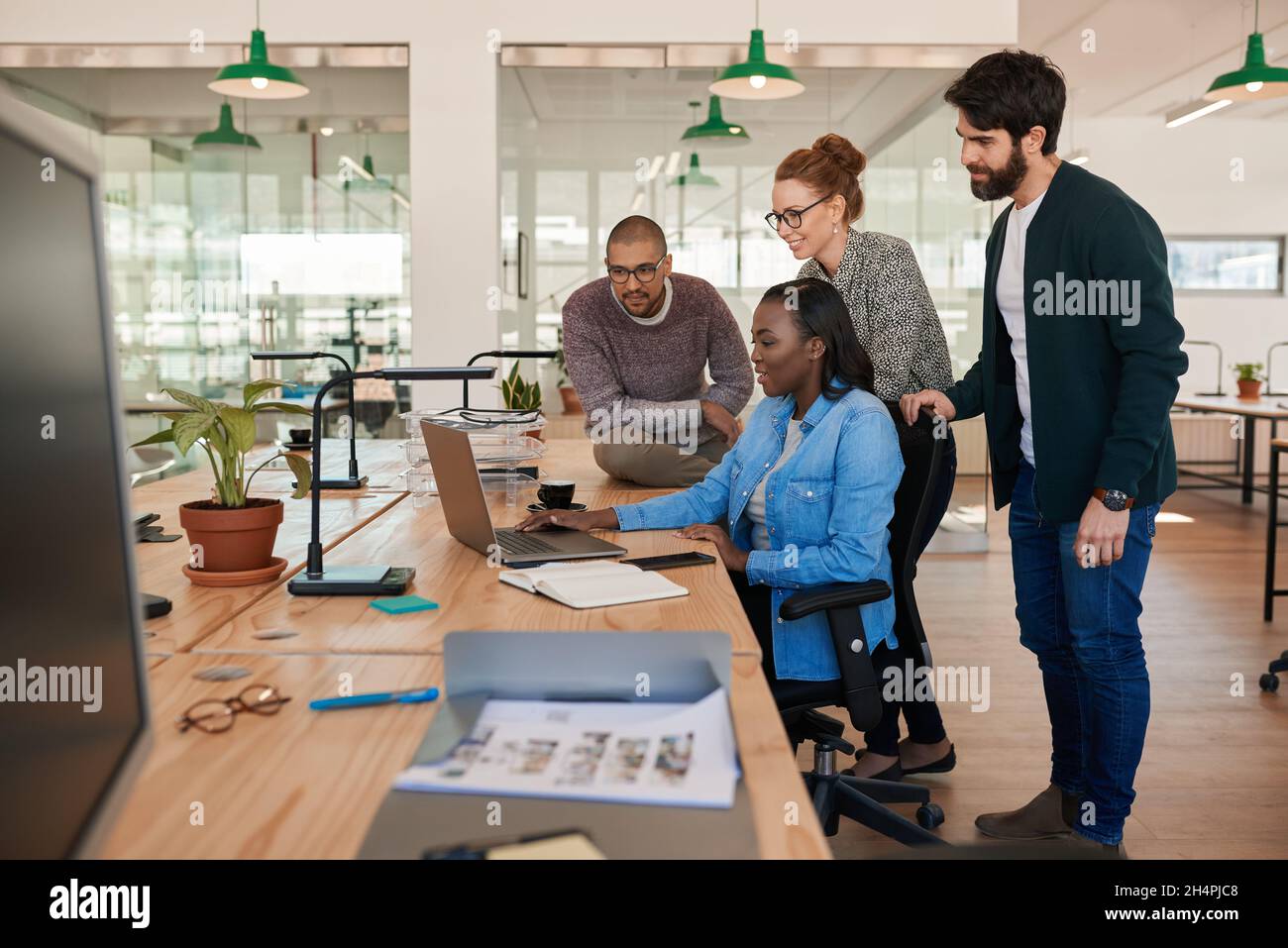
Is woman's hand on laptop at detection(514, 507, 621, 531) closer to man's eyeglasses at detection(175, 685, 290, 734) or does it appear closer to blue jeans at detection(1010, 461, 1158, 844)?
blue jeans at detection(1010, 461, 1158, 844)

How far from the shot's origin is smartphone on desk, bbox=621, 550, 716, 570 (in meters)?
1.98

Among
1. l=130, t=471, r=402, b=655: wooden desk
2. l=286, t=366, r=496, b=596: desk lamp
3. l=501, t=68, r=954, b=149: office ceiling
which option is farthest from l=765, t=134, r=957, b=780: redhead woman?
l=501, t=68, r=954, b=149: office ceiling

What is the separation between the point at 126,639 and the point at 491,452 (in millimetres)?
2365

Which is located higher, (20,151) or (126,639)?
(20,151)

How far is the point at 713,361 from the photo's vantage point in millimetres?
3357

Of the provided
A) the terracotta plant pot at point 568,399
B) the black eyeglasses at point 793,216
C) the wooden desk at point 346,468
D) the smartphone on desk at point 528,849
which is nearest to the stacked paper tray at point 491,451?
the wooden desk at point 346,468

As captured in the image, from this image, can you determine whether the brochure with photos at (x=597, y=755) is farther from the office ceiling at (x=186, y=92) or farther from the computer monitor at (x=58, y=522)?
the office ceiling at (x=186, y=92)

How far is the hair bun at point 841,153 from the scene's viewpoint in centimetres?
283

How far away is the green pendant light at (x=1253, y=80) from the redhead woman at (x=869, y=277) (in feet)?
11.2

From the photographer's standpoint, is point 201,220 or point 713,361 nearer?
point 713,361

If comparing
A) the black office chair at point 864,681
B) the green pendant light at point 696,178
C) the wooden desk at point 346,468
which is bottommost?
the black office chair at point 864,681

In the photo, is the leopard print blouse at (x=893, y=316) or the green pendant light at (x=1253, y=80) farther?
the green pendant light at (x=1253, y=80)
